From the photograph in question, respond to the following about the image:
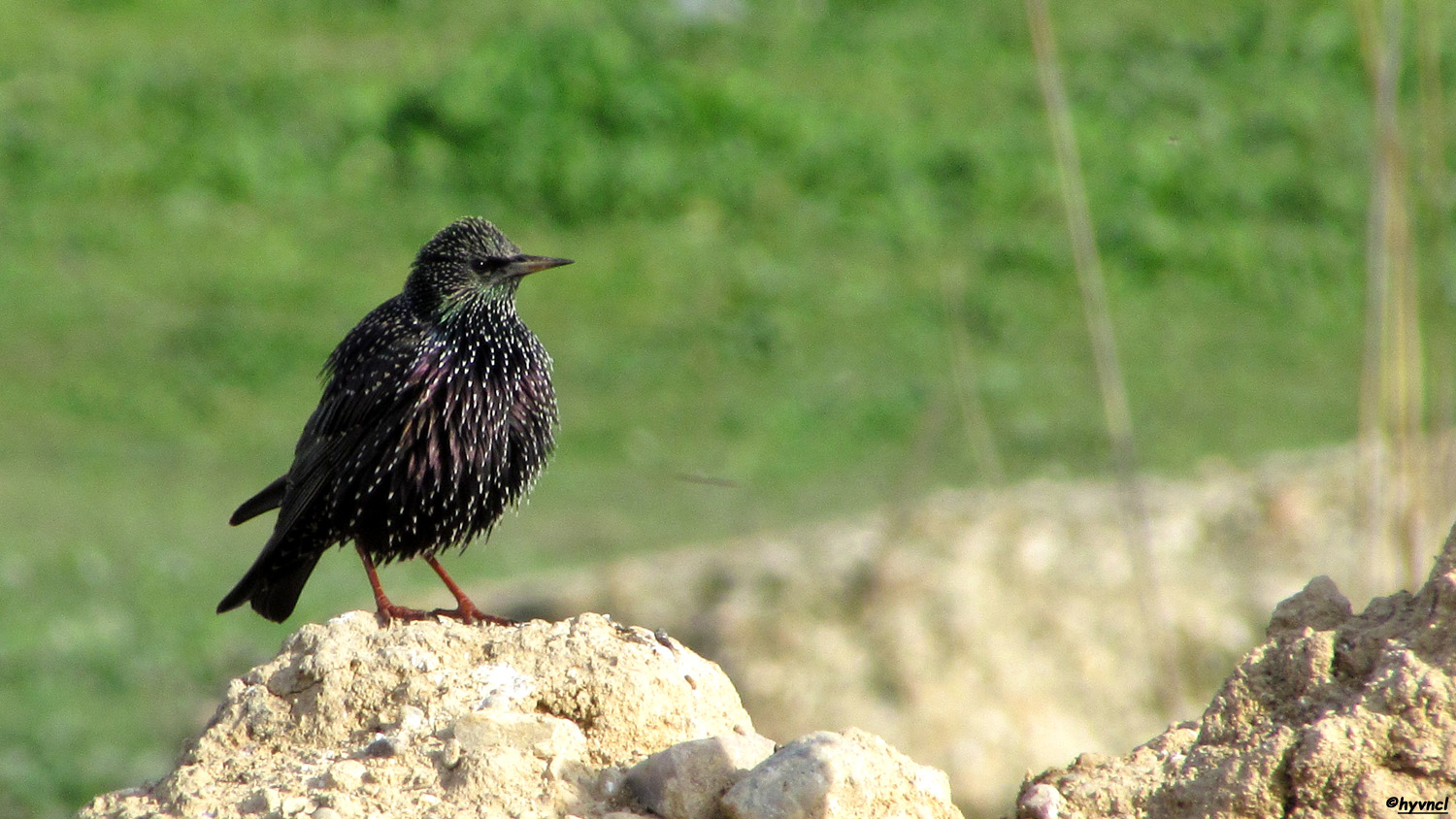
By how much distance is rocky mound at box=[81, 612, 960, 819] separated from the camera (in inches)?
134

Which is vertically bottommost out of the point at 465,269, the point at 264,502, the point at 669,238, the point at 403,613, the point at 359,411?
the point at 403,613

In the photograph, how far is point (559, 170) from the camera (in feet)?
55.7

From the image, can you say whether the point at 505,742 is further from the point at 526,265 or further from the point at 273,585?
the point at 526,265

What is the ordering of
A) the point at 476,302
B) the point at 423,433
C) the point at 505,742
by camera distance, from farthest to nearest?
the point at 476,302 → the point at 423,433 → the point at 505,742

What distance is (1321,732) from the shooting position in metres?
3.34

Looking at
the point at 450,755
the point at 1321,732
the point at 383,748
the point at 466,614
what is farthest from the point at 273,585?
the point at 1321,732

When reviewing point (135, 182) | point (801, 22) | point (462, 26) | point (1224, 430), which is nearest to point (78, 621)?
point (135, 182)

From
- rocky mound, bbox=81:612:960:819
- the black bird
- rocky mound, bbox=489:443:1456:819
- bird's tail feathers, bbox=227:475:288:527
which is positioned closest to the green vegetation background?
rocky mound, bbox=489:443:1456:819

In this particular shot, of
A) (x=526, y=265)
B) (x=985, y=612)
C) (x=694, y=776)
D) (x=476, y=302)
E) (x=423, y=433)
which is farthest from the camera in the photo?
(x=985, y=612)

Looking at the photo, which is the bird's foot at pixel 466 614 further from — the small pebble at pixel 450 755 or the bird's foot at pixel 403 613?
the small pebble at pixel 450 755

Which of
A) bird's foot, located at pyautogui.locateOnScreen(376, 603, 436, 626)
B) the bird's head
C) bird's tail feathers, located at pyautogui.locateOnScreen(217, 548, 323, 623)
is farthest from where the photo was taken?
the bird's head

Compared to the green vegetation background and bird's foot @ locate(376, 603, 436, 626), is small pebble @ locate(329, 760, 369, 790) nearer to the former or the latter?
bird's foot @ locate(376, 603, 436, 626)

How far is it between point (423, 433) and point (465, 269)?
51 cm

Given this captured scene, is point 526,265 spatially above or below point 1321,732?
above
